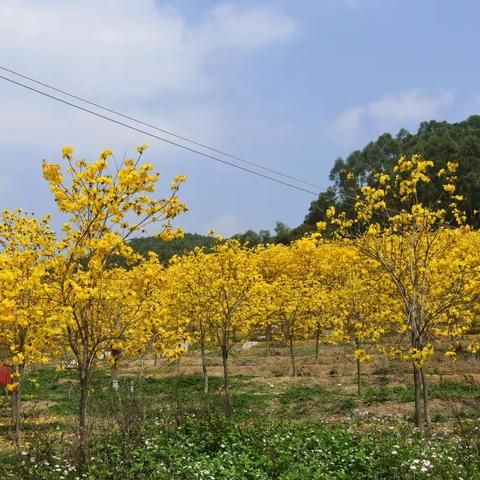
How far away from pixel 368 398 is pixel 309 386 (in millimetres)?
2851

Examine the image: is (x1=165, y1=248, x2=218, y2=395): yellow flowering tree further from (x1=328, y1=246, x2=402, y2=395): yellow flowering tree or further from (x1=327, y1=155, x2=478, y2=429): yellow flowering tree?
(x1=327, y1=155, x2=478, y2=429): yellow flowering tree

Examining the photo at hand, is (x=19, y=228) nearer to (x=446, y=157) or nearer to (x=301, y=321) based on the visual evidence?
(x=301, y=321)

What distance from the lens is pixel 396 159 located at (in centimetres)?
7494

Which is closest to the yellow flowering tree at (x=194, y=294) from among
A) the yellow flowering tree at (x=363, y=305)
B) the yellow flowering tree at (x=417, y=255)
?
the yellow flowering tree at (x=363, y=305)

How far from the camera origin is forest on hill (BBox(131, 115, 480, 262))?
47.2 meters

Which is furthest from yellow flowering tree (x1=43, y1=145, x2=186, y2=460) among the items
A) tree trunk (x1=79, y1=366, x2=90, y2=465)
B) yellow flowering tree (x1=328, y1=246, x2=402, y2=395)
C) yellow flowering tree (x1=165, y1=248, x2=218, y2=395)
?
yellow flowering tree (x1=165, y1=248, x2=218, y2=395)

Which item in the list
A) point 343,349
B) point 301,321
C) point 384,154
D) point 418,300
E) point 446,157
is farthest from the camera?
point 384,154

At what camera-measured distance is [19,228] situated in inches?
367

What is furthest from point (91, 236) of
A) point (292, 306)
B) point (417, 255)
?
point (292, 306)

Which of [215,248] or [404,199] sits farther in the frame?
[215,248]

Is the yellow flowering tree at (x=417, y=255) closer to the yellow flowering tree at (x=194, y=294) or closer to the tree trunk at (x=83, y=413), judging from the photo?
the tree trunk at (x=83, y=413)

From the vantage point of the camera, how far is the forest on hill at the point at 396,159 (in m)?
47.2

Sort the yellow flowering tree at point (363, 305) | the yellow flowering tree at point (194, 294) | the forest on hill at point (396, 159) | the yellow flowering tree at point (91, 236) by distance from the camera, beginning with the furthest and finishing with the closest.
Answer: the forest on hill at point (396, 159) < the yellow flowering tree at point (194, 294) < the yellow flowering tree at point (363, 305) < the yellow flowering tree at point (91, 236)

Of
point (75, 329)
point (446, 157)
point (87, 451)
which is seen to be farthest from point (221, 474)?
point (446, 157)
